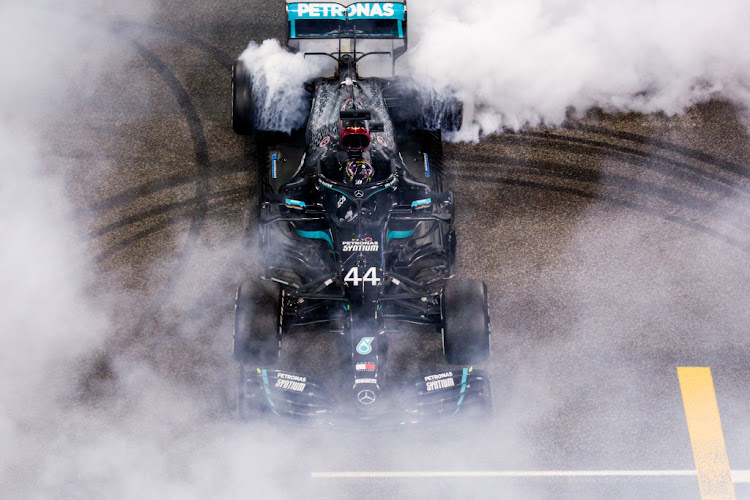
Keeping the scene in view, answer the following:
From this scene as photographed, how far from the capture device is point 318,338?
6.98 meters

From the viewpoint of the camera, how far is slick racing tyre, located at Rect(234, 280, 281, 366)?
6.24 metres

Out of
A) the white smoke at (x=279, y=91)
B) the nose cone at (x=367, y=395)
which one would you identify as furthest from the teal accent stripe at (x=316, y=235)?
the white smoke at (x=279, y=91)

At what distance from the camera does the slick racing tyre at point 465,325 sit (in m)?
6.29

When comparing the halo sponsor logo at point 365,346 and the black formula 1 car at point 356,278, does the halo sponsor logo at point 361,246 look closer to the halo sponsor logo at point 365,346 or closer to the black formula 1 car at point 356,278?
the black formula 1 car at point 356,278

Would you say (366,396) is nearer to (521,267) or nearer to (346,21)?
(521,267)

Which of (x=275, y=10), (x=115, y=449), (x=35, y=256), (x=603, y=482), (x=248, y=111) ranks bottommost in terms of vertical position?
(x=603, y=482)

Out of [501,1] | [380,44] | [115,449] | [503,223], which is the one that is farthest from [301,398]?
[501,1]

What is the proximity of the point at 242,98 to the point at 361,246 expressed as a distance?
259 centimetres

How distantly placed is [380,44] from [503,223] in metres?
2.20

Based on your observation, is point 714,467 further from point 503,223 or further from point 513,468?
point 503,223

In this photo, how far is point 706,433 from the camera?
643 centimetres

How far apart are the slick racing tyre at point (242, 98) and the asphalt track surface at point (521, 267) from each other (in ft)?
1.14

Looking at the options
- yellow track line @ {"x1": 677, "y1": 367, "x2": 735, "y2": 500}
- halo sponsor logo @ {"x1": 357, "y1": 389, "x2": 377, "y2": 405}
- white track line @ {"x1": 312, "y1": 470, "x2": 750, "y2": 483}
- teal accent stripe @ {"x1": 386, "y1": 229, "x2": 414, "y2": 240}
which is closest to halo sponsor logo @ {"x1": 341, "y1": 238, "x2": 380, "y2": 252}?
teal accent stripe @ {"x1": 386, "y1": 229, "x2": 414, "y2": 240}

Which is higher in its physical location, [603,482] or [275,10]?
[275,10]
